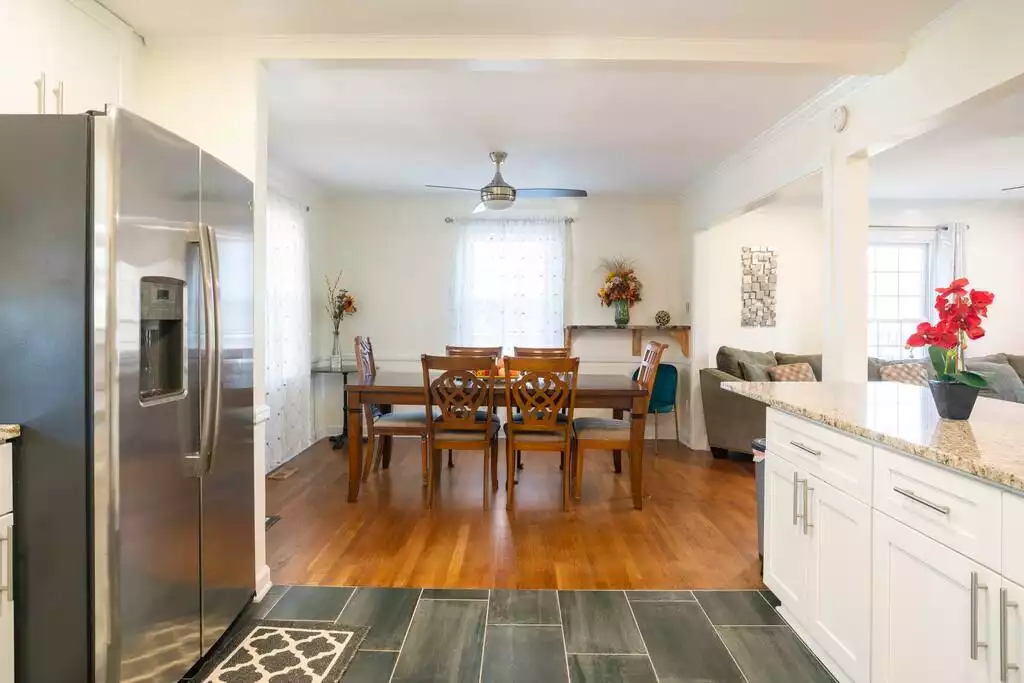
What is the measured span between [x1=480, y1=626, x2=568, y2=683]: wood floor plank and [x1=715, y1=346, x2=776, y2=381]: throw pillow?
143 inches

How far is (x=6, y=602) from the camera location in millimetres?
1494

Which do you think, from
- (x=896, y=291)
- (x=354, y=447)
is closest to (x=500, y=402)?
(x=354, y=447)

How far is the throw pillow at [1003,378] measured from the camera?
5.04 m

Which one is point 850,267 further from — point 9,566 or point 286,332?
point 286,332

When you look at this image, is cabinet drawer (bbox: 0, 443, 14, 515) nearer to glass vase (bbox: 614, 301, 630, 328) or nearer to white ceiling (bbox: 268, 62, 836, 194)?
white ceiling (bbox: 268, 62, 836, 194)

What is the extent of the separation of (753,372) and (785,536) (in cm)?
309

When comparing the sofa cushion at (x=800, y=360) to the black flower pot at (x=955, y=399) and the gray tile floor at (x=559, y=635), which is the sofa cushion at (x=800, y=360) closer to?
the gray tile floor at (x=559, y=635)

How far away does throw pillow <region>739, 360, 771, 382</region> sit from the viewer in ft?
17.0

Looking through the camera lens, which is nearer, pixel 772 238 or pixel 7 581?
pixel 7 581

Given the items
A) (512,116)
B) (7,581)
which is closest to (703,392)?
(512,116)

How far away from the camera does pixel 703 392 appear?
5367mm

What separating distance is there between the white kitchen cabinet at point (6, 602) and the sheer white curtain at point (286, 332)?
116 inches

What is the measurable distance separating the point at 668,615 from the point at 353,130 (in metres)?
3.34

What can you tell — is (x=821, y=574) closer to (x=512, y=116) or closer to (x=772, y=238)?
(x=512, y=116)
